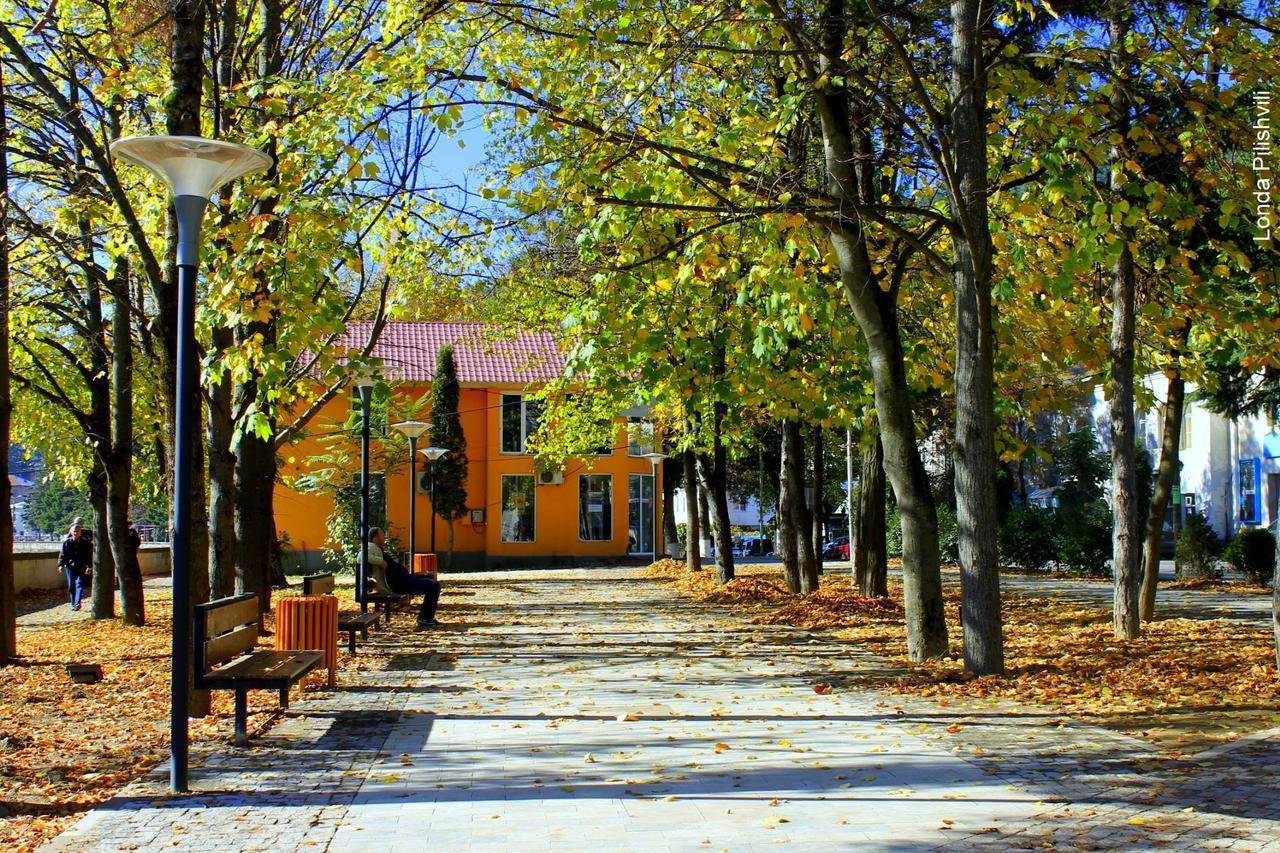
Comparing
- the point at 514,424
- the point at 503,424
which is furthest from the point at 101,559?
the point at 514,424

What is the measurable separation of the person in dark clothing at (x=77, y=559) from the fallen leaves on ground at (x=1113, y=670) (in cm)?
1427

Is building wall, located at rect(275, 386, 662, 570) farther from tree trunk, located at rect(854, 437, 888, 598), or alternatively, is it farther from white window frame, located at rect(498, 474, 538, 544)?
tree trunk, located at rect(854, 437, 888, 598)

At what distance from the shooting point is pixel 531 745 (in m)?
8.43

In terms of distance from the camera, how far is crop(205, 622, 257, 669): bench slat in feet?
27.8

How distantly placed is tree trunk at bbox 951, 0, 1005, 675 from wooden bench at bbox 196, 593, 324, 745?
5.57 metres

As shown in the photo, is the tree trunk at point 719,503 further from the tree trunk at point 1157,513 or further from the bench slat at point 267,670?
the bench slat at point 267,670

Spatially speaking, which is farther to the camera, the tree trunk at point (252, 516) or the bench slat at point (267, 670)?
the tree trunk at point (252, 516)

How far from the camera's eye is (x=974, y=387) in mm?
10812

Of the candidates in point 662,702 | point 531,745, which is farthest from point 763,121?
point 531,745

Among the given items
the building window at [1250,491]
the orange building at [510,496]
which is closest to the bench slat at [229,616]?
the orange building at [510,496]

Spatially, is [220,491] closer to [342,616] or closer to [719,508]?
[342,616]

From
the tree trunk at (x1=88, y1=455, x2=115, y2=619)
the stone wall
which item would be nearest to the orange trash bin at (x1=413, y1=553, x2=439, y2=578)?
the stone wall

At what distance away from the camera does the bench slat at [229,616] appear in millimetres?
8477

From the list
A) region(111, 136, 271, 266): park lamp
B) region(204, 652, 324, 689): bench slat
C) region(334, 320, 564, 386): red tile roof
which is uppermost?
region(334, 320, 564, 386): red tile roof
